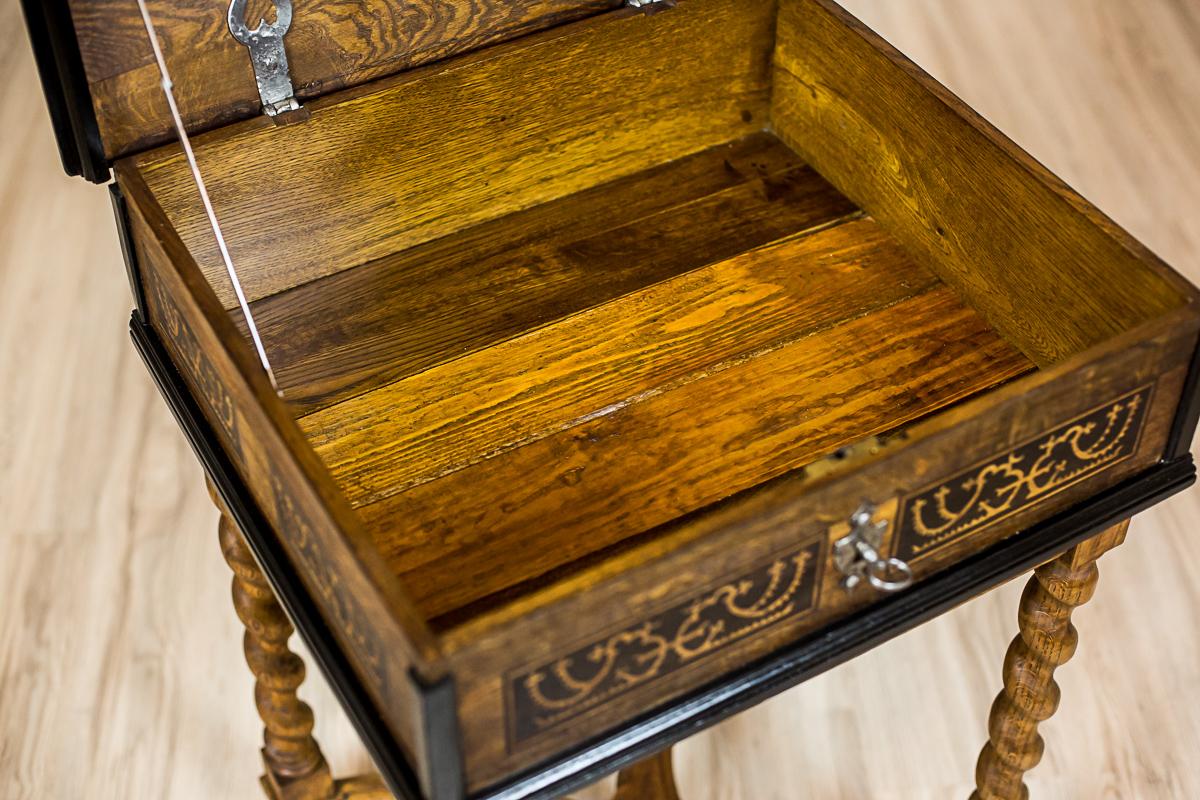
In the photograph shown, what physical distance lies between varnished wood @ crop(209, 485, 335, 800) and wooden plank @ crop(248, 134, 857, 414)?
0.53 feet

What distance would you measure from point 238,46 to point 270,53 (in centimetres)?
3

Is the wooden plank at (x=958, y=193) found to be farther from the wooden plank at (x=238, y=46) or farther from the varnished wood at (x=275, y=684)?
the varnished wood at (x=275, y=684)

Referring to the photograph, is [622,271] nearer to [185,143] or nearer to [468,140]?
[468,140]

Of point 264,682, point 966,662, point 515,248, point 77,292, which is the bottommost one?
point 264,682

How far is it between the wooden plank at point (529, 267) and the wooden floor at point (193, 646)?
2.00 ft

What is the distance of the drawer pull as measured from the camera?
3.59ft

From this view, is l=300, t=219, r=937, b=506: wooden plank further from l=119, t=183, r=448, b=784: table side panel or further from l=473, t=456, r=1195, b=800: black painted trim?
l=473, t=456, r=1195, b=800: black painted trim

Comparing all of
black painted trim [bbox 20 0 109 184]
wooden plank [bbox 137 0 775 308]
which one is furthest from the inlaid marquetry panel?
black painted trim [bbox 20 0 109 184]

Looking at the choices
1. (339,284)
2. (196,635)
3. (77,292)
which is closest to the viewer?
(339,284)

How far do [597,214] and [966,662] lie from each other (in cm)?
72

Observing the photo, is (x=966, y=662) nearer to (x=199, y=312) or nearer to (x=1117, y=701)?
(x=1117, y=701)

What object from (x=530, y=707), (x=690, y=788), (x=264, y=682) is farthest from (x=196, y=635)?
(x=530, y=707)

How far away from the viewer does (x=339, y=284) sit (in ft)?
4.85

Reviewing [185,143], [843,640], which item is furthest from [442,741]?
[185,143]
